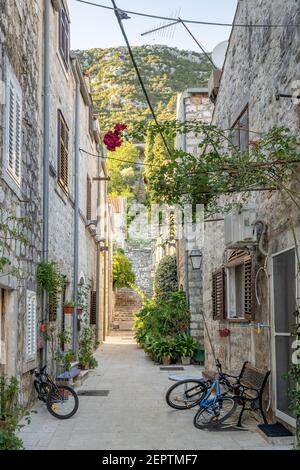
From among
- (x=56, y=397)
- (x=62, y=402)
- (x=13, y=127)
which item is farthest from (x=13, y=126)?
(x=62, y=402)

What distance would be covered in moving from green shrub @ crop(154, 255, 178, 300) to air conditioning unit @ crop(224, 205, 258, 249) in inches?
433

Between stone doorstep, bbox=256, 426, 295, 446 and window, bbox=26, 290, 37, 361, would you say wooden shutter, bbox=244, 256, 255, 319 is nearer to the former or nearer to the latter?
stone doorstep, bbox=256, 426, 295, 446

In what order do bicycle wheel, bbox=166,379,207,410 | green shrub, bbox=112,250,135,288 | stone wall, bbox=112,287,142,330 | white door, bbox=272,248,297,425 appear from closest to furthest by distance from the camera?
1. white door, bbox=272,248,297,425
2. bicycle wheel, bbox=166,379,207,410
3. stone wall, bbox=112,287,142,330
4. green shrub, bbox=112,250,135,288

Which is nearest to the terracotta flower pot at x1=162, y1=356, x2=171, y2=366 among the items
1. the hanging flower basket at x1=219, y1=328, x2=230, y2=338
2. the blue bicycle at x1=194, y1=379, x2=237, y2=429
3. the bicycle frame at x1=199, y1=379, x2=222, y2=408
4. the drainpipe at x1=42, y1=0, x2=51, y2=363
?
the hanging flower basket at x1=219, y1=328, x2=230, y2=338

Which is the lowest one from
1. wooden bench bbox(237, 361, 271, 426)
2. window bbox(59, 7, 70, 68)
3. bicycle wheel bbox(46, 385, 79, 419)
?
bicycle wheel bbox(46, 385, 79, 419)

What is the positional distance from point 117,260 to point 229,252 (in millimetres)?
22730

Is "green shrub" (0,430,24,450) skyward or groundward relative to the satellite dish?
groundward

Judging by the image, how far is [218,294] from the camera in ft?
36.6

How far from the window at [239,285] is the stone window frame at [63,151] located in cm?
363

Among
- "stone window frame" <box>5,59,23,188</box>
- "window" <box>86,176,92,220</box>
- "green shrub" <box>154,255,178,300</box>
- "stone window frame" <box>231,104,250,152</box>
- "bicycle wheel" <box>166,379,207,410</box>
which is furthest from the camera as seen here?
"green shrub" <box>154,255,178,300</box>

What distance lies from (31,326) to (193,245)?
8.41 metres

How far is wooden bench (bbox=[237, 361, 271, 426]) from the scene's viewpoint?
24.1 feet

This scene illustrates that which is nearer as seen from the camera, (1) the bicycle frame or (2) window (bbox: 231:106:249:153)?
(1) the bicycle frame
